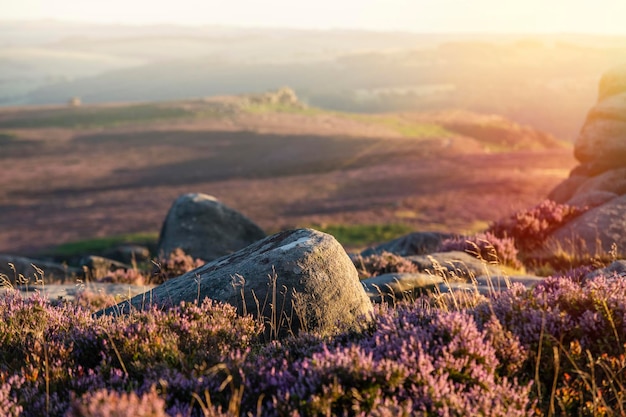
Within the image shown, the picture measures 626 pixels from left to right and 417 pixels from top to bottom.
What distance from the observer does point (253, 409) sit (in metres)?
4.25

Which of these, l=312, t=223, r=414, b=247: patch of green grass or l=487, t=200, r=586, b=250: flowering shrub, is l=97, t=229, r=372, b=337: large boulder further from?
l=312, t=223, r=414, b=247: patch of green grass

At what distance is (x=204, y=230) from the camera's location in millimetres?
20891

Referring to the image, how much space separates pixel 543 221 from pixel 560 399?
11.4 metres

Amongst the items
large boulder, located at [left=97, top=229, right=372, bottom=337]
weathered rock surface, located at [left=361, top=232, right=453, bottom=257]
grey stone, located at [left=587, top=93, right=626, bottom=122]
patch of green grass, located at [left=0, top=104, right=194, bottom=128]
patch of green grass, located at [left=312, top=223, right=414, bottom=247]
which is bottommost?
patch of green grass, located at [left=312, top=223, right=414, bottom=247]

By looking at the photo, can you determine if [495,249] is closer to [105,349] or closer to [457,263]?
[457,263]

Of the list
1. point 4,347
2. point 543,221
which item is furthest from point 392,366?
point 543,221

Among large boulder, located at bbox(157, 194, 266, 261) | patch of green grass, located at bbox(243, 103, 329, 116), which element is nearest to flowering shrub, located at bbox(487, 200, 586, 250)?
large boulder, located at bbox(157, 194, 266, 261)

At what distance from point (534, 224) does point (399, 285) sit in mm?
7569

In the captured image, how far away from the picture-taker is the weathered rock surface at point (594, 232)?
44.5 ft

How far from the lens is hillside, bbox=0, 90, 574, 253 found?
4184 cm

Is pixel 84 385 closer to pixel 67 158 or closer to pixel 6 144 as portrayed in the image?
pixel 67 158

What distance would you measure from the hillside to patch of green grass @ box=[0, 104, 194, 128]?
464mm

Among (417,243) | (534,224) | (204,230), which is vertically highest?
(534,224)

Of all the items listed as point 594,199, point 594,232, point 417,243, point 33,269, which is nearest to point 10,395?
point 594,232
